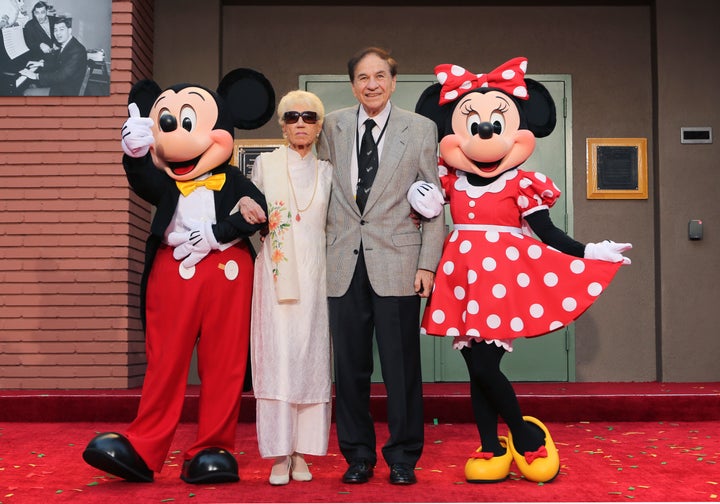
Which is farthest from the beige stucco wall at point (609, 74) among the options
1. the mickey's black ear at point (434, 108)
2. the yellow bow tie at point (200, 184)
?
the yellow bow tie at point (200, 184)

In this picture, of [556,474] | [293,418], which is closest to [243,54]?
[293,418]

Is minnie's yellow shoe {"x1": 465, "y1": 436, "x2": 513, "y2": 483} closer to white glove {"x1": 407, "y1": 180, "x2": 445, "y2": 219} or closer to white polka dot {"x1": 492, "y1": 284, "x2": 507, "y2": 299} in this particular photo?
white polka dot {"x1": 492, "y1": 284, "x2": 507, "y2": 299}

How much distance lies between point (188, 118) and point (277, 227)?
59 centimetres

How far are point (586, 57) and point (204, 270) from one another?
4203mm

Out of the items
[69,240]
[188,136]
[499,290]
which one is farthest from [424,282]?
[69,240]

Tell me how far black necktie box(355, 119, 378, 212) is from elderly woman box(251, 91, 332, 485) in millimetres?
140

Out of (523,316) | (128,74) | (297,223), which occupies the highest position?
(128,74)

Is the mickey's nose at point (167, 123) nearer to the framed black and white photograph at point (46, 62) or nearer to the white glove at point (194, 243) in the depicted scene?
the white glove at point (194, 243)

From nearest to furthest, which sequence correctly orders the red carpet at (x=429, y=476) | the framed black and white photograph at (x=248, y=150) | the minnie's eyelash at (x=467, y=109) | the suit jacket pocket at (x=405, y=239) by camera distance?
the red carpet at (x=429, y=476), the suit jacket pocket at (x=405, y=239), the minnie's eyelash at (x=467, y=109), the framed black and white photograph at (x=248, y=150)

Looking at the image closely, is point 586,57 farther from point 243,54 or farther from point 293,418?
point 293,418

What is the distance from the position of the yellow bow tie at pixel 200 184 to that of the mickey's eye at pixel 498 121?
1.15m

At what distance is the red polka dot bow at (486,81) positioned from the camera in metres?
3.39

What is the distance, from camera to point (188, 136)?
3.27m

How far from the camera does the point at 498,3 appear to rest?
20.6 feet
